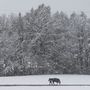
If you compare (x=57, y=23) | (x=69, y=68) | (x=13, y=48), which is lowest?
(x=69, y=68)

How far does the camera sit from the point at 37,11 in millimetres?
66000

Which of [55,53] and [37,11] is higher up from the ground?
[37,11]

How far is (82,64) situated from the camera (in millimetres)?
66312

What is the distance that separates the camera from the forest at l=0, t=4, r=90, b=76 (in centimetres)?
5922

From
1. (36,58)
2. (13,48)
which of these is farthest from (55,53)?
(13,48)

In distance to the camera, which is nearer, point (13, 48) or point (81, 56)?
point (13, 48)

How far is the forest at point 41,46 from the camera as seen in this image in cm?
5922

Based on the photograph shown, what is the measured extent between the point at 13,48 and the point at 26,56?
Result: 2984mm

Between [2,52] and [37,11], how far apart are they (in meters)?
13.0

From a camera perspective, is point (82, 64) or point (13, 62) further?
point (82, 64)

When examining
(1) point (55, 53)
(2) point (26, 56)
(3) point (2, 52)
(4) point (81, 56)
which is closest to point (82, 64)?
(4) point (81, 56)

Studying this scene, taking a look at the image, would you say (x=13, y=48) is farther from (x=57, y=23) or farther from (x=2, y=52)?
(x=57, y=23)

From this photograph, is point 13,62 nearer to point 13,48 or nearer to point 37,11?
point 13,48

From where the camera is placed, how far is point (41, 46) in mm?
62625
